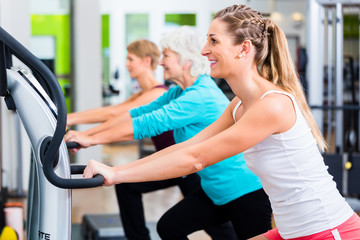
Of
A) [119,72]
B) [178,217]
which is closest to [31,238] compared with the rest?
[178,217]

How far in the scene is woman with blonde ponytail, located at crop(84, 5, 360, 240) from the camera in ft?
4.96

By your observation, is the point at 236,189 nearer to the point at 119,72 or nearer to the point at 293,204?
the point at 293,204

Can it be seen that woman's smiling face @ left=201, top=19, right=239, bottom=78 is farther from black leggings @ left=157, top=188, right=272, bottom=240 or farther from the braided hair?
black leggings @ left=157, top=188, right=272, bottom=240

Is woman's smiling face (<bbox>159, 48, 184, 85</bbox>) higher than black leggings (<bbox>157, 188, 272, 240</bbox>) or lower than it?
higher

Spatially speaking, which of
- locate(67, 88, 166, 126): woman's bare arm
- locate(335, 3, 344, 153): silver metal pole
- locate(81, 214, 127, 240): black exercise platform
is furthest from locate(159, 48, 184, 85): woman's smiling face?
locate(335, 3, 344, 153): silver metal pole

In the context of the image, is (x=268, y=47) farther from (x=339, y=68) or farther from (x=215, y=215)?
(x=339, y=68)

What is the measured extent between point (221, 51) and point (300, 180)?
438 mm

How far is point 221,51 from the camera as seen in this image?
5.32 ft

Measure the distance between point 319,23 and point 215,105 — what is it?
9.25 ft

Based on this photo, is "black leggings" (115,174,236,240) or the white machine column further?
the white machine column

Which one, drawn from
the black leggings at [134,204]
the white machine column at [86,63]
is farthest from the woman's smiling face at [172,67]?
the white machine column at [86,63]

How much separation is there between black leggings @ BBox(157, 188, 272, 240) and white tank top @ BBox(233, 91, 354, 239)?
0.64 metres

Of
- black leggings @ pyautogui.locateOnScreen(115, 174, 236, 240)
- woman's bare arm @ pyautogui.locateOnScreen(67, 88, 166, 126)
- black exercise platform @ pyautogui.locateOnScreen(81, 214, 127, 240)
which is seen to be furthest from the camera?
black exercise platform @ pyautogui.locateOnScreen(81, 214, 127, 240)

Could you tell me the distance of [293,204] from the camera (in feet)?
5.26
